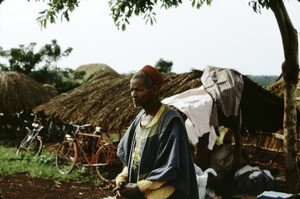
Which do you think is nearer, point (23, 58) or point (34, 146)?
point (34, 146)

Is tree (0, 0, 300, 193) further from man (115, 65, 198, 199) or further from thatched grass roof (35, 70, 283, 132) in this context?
man (115, 65, 198, 199)

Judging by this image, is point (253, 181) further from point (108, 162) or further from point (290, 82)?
point (108, 162)

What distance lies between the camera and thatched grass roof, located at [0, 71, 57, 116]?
18.2 meters

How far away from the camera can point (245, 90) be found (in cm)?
873

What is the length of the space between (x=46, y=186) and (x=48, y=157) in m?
2.98

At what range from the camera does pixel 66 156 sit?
11.7 metres

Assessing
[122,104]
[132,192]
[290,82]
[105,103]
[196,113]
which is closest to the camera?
[132,192]

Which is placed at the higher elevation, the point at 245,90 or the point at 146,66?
the point at 146,66

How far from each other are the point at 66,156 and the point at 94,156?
123cm

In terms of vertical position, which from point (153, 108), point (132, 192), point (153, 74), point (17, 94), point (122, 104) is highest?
point (153, 74)

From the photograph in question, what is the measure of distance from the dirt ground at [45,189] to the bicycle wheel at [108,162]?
23.5 inches

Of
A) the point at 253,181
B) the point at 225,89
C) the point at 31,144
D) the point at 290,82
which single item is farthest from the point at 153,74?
the point at 31,144

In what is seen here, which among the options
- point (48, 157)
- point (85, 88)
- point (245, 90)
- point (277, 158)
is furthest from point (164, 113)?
point (85, 88)

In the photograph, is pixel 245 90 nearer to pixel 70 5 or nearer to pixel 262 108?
pixel 262 108
